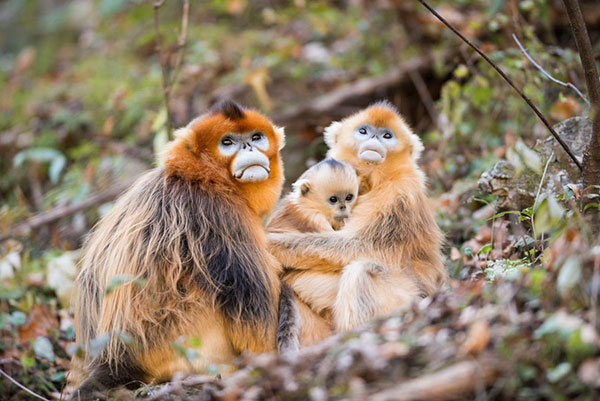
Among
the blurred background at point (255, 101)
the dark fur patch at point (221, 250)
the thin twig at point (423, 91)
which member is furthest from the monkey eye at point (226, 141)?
the thin twig at point (423, 91)

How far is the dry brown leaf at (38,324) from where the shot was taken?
4605 millimetres

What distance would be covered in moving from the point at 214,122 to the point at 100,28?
29.4ft

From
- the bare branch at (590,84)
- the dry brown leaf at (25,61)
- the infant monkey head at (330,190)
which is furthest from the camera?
the dry brown leaf at (25,61)

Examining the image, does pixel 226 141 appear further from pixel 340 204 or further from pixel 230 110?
pixel 340 204

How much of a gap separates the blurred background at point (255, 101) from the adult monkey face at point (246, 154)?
1.37 meters

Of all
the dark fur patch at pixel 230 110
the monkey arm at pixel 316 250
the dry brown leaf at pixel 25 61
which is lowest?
the monkey arm at pixel 316 250

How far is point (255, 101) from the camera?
25.3 ft

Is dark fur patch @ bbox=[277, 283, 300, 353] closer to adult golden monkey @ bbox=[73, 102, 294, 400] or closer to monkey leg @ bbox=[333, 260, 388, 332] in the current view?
adult golden monkey @ bbox=[73, 102, 294, 400]

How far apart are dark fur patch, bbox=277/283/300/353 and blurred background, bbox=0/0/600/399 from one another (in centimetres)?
110

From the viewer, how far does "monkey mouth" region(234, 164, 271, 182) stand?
3.39 meters

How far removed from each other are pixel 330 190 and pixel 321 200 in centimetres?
11

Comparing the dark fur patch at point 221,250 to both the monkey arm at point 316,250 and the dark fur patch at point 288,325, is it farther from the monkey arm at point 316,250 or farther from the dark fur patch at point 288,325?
the monkey arm at point 316,250

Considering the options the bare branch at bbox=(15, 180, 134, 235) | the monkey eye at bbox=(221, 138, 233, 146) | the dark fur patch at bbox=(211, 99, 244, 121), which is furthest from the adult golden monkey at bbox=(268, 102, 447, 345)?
the bare branch at bbox=(15, 180, 134, 235)

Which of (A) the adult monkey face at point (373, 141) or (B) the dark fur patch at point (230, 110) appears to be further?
(A) the adult monkey face at point (373, 141)
